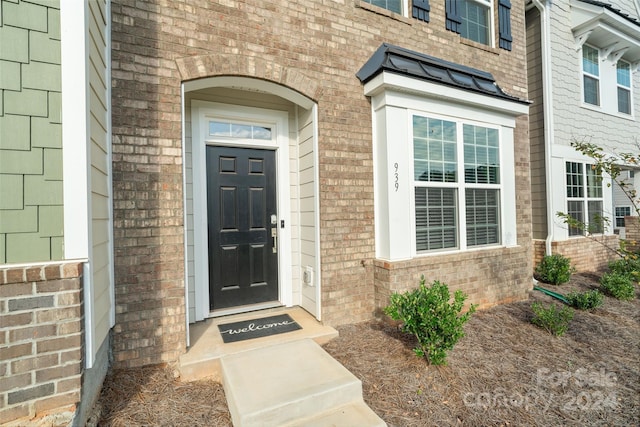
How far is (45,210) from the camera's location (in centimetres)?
178

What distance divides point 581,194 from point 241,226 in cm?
744

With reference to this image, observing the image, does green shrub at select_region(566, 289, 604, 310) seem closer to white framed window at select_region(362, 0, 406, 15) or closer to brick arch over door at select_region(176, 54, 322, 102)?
brick arch over door at select_region(176, 54, 322, 102)

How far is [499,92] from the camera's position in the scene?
446 cm

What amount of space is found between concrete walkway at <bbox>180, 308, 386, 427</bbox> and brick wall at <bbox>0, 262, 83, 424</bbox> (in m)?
0.93

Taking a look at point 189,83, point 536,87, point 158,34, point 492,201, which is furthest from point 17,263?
point 536,87

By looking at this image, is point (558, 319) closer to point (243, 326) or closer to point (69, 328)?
point (243, 326)

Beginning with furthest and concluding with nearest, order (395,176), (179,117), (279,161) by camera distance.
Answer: (279,161), (395,176), (179,117)

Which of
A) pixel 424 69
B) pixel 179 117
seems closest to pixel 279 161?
pixel 179 117

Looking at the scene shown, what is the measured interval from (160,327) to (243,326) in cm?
89

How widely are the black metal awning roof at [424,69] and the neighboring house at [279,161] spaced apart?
29mm

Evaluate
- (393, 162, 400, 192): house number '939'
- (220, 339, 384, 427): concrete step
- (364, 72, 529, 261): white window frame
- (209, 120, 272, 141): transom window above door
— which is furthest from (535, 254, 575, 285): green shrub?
(209, 120, 272, 141): transom window above door

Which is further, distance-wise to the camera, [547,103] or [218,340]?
[547,103]

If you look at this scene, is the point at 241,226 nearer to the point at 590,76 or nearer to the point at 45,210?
the point at 45,210

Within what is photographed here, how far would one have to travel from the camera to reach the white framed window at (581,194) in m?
6.51
